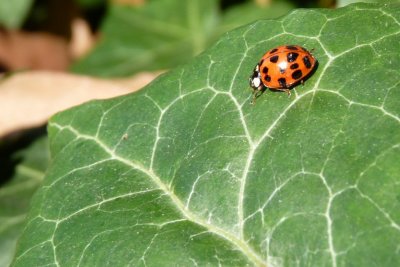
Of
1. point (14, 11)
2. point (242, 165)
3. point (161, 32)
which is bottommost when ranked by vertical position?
point (161, 32)

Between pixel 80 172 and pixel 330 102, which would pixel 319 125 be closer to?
pixel 330 102

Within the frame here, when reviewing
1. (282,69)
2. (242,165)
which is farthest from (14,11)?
(242,165)

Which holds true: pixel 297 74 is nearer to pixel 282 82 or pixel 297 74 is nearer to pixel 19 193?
pixel 282 82

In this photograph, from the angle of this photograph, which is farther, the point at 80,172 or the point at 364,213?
the point at 80,172

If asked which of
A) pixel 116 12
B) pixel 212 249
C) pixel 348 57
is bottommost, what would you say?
pixel 116 12

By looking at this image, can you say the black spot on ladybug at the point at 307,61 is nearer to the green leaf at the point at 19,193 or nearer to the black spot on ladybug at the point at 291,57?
Answer: the black spot on ladybug at the point at 291,57

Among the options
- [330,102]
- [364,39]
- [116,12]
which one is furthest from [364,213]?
[116,12]

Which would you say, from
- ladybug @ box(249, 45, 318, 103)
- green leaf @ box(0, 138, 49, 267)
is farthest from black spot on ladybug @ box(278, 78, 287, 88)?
green leaf @ box(0, 138, 49, 267)
